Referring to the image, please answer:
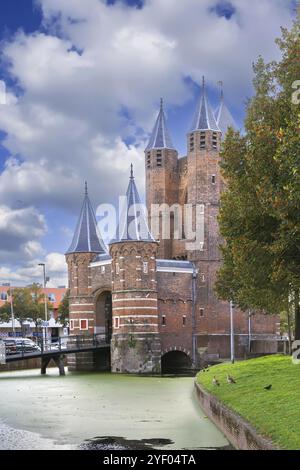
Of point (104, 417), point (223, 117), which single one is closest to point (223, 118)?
point (223, 117)

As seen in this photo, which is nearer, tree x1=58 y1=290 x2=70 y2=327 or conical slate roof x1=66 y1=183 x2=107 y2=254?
conical slate roof x1=66 y1=183 x2=107 y2=254

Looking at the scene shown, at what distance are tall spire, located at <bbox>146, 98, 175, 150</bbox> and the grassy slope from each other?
35673 millimetres

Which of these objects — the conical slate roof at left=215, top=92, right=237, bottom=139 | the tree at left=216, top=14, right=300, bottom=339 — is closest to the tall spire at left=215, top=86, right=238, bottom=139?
the conical slate roof at left=215, top=92, right=237, bottom=139

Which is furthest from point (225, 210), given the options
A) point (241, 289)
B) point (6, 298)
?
point (6, 298)

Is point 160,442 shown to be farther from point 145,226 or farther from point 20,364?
Result: point 20,364

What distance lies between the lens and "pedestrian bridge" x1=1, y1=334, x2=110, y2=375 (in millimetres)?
49469

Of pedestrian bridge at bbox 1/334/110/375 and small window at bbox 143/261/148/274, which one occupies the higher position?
small window at bbox 143/261/148/274

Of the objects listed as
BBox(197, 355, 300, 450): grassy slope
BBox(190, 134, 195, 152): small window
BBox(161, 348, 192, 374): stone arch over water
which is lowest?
BBox(161, 348, 192, 374): stone arch over water

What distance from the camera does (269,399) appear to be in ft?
65.0

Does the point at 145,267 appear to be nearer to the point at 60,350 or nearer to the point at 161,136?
the point at 60,350

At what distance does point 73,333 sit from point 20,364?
16.1 feet

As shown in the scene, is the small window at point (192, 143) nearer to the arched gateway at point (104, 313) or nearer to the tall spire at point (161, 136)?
the tall spire at point (161, 136)

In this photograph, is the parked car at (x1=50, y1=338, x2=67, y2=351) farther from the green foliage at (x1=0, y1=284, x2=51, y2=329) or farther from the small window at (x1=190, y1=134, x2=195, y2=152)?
the small window at (x1=190, y1=134, x2=195, y2=152)

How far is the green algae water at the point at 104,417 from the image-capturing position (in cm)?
1938
